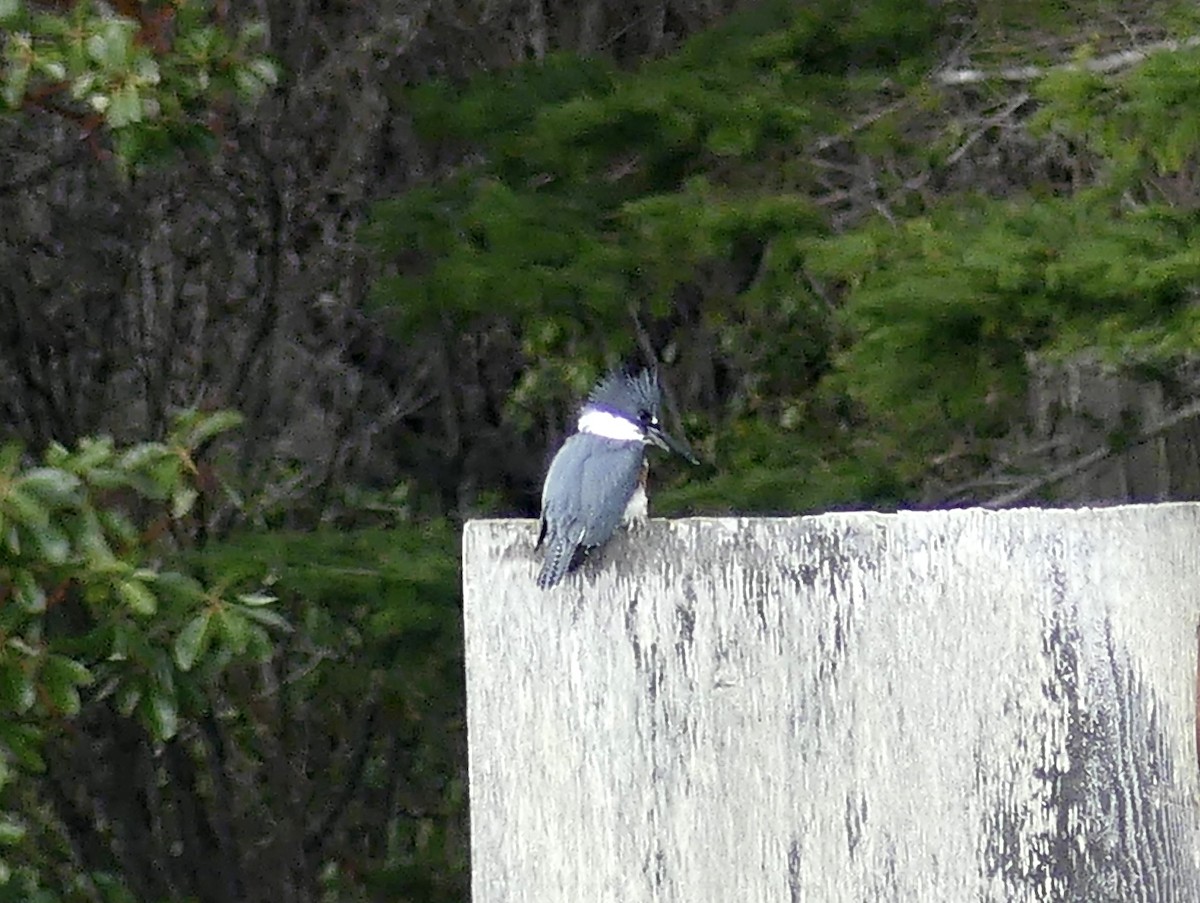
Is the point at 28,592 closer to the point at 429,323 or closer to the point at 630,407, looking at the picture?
the point at 630,407

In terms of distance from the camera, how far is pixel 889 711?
128cm

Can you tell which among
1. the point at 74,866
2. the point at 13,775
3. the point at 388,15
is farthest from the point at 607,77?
the point at 74,866

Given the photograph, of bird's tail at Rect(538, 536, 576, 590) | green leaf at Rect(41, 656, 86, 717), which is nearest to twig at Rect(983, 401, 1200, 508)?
green leaf at Rect(41, 656, 86, 717)

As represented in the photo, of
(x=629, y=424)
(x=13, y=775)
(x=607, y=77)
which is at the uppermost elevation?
(x=607, y=77)

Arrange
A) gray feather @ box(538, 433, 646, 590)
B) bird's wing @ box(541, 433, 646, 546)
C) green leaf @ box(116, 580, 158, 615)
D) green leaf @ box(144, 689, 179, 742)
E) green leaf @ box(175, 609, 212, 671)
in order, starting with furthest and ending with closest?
green leaf @ box(144, 689, 179, 742) < green leaf @ box(175, 609, 212, 671) < green leaf @ box(116, 580, 158, 615) < bird's wing @ box(541, 433, 646, 546) < gray feather @ box(538, 433, 646, 590)

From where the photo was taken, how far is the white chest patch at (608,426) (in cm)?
273

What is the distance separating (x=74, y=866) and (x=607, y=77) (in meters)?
2.38

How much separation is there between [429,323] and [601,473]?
1.86m

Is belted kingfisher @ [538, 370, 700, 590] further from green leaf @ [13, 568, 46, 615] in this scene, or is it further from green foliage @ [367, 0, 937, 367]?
green leaf @ [13, 568, 46, 615]

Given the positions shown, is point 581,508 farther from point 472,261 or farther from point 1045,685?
point 472,261

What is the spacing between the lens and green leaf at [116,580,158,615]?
2.76m

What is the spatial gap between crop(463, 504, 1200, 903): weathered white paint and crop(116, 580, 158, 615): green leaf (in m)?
1.56

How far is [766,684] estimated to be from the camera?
1.30m

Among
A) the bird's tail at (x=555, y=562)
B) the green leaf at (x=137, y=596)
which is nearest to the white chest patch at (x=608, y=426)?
the green leaf at (x=137, y=596)
